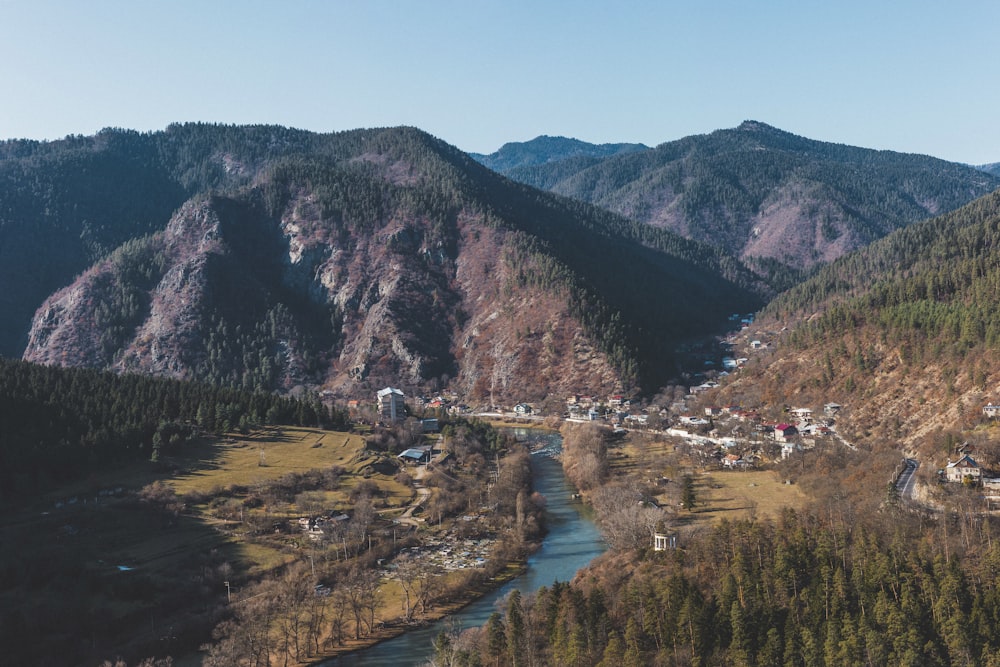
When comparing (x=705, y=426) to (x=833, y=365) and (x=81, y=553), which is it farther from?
(x=81, y=553)

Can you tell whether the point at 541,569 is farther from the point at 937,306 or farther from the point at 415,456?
the point at 937,306

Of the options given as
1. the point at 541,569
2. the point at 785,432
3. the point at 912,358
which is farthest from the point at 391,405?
the point at 912,358

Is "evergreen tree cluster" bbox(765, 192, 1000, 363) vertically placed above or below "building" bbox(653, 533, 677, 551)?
above

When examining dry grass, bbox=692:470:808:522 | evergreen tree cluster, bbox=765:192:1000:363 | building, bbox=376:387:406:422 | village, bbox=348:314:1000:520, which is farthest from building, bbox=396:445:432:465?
evergreen tree cluster, bbox=765:192:1000:363

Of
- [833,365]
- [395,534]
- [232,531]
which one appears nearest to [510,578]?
[395,534]

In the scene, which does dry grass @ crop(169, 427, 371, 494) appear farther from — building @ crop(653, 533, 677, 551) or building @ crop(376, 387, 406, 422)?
building @ crop(653, 533, 677, 551)

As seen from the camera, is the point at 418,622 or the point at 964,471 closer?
the point at 418,622
